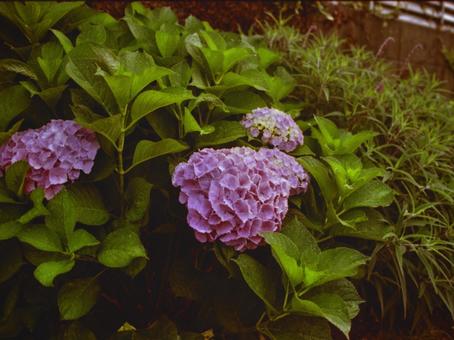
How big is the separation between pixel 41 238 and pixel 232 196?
1.17 feet

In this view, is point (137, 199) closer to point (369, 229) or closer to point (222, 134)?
point (222, 134)

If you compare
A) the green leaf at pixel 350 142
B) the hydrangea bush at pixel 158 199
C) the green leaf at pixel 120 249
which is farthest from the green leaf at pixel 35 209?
the green leaf at pixel 350 142

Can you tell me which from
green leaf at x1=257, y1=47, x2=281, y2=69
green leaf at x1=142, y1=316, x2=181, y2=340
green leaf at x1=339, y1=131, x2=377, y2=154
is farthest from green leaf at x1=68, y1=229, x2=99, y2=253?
green leaf at x1=257, y1=47, x2=281, y2=69

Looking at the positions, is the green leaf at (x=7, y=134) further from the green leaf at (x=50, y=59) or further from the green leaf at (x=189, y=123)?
the green leaf at (x=189, y=123)

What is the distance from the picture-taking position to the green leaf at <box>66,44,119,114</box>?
102 cm

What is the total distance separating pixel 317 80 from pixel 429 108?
48 cm

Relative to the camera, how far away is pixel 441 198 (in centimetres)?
154

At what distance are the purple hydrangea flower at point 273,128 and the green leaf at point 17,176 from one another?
0.51 metres

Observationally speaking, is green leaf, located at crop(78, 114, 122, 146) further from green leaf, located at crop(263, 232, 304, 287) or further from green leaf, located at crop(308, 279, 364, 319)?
green leaf, located at crop(308, 279, 364, 319)

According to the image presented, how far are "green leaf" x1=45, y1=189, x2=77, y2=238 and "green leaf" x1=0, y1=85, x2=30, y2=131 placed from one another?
267mm

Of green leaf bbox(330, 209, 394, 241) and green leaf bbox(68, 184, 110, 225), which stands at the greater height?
green leaf bbox(68, 184, 110, 225)

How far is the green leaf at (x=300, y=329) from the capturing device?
98cm

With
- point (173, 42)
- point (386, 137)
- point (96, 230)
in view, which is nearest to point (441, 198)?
point (386, 137)

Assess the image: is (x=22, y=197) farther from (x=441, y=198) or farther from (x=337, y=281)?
(x=441, y=198)
